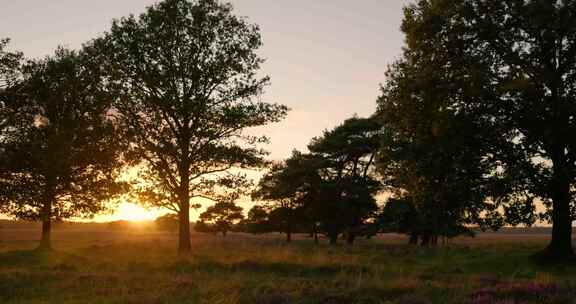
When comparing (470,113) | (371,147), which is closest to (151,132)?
(470,113)

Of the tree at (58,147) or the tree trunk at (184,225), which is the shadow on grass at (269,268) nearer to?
the tree trunk at (184,225)

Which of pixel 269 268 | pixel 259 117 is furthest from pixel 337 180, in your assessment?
pixel 269 268

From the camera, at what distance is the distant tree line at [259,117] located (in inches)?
977

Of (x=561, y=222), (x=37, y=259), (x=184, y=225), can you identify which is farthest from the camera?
(x=37, y=259)

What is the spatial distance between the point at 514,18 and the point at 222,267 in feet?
62.4

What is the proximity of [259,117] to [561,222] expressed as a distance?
17864 mm

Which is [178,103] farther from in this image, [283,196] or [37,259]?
[283,196]

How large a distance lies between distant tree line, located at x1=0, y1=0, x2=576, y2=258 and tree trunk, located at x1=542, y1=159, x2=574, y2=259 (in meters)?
0.07

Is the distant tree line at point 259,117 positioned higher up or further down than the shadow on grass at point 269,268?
higher up

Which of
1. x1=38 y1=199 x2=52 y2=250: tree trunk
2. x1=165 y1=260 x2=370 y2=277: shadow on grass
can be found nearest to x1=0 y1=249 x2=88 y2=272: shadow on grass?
x1=38 y1=199 x2=52 y2=250: tree trunk

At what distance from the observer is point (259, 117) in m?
31.9

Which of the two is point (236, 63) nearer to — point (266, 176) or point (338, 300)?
point (338, 300)

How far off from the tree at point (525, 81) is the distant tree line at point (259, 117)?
7 centimetres

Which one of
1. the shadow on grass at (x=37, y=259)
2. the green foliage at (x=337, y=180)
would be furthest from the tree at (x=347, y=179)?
the shadow on grass at (x=37, y=259)
